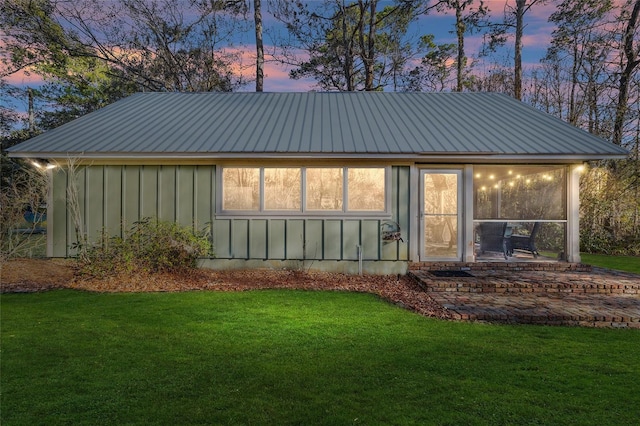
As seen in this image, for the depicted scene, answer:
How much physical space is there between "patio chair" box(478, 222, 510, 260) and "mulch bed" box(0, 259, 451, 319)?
Answer: 2280 mm

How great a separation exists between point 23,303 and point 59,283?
3.99 feet

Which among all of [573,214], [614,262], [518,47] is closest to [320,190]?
[573,214]

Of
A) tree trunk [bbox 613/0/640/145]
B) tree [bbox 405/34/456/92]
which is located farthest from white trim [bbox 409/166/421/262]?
tree [bbox 405/34/456/92]

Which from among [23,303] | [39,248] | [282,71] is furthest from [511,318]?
[282,71]

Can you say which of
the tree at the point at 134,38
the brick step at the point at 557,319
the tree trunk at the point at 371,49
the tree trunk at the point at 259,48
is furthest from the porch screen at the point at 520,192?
the tree at the point at 134,38

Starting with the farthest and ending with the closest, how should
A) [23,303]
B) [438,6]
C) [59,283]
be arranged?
[438,6] → [59,283] → [23,303]

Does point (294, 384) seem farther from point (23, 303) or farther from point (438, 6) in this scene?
point (438, 6)

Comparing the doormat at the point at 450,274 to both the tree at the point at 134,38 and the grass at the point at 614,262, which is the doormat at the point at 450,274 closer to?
the grass at the point at 614,262

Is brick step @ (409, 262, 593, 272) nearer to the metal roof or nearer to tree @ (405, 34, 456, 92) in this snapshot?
the metal roof

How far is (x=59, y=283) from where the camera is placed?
22.4 ft

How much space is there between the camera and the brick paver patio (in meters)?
4.99

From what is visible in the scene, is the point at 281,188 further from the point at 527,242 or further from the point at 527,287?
the point at 527,242

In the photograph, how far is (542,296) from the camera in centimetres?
622

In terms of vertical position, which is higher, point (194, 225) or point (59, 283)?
point (194, 225)
